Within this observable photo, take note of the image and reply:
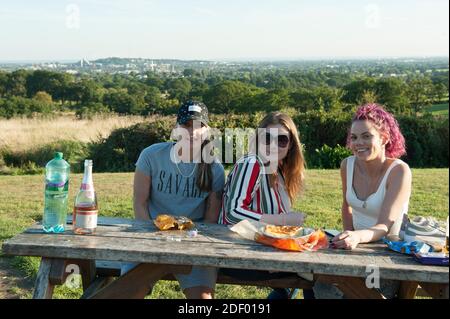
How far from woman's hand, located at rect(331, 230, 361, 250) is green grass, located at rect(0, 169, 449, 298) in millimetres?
1586

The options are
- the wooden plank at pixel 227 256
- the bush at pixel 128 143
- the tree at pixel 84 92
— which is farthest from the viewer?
the tree at pixel 84 92

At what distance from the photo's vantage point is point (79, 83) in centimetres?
4288

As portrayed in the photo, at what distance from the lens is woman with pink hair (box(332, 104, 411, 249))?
2.84m

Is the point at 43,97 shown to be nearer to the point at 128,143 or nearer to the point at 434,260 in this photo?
the point at 128,143

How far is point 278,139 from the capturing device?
304 cm

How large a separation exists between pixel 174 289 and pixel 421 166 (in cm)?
1159

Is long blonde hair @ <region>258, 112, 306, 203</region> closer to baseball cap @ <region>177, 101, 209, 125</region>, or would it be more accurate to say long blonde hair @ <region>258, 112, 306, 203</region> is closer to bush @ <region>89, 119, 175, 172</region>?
baseball cap @ <region>177, 101, 209, 125</region>

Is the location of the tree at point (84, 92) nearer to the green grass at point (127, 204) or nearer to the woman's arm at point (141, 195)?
the green grass at point (127, 204)

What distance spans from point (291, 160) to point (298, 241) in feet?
2.45

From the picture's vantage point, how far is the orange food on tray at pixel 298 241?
244 centimetres

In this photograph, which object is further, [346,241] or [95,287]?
[95,287]

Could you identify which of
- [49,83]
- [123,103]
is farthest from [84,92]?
[123,103]

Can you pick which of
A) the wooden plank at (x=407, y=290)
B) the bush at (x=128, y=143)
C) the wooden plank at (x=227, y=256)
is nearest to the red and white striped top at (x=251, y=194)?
the wooden plank at (x=227, y=256)
